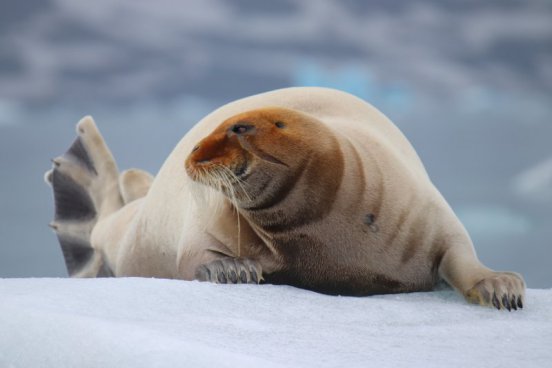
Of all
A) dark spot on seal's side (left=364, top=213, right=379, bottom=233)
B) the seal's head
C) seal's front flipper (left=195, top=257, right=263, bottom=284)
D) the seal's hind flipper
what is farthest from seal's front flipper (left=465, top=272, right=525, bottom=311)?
the seal's hind flipper

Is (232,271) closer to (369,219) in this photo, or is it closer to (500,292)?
(369,219)

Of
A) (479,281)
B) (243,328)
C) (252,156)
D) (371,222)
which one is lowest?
(243,328)

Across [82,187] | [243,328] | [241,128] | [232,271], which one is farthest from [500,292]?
[82,187]

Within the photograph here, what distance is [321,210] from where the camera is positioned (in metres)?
2.84

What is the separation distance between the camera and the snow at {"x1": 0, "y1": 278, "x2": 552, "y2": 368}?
1662 millimetres

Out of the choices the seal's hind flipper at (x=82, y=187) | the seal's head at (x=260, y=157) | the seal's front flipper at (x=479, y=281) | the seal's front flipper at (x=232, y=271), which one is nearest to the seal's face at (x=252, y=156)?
the seal's head at (x=260, y=157)

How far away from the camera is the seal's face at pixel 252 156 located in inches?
106

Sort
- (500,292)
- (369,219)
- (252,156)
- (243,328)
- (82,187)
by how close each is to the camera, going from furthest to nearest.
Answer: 1. (82,187)
2. (369,219)
3. (500,292)
4. (252,156)
5. (243,328)

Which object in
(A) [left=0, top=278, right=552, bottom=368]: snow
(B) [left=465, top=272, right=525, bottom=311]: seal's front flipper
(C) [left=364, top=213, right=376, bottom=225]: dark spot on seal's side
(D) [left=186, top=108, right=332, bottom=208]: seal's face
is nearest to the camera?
(A) [left=0, top=278, right=552, bottom=368]: snow

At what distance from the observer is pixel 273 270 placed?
2.95 m

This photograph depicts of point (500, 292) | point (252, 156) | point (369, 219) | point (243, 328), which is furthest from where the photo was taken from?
point (369, 219)

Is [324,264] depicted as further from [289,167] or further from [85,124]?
[85,124]

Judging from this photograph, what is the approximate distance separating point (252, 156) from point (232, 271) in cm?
41

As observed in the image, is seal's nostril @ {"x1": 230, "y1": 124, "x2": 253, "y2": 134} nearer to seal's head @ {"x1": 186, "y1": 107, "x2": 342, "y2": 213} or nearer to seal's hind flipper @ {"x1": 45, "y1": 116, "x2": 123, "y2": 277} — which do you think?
seal's head @ {"x1": 186, "y1": 107, "x2": 342, "y2": 213}
